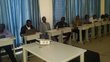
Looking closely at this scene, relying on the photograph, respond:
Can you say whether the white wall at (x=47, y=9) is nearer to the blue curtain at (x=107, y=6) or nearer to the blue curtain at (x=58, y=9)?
the blue curtain at (x=58, y=9)

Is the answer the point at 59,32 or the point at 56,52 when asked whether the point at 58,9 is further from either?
the point at 56,52

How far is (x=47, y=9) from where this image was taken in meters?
6.05

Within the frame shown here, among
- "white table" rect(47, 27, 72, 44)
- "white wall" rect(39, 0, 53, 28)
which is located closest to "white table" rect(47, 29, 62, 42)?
"white table" rect(47, 27, 72, 44)

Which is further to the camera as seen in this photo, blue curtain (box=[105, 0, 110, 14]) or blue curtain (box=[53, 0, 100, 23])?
blue curtain (box=[105, 0, 110, 14])

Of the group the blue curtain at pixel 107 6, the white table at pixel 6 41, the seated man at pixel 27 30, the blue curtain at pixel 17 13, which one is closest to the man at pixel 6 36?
the white table at pixel 6 41

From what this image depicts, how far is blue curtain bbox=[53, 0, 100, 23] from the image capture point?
252 inches

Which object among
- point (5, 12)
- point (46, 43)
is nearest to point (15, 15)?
point (5, 12)

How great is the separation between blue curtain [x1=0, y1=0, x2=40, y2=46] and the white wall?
1.09 ft

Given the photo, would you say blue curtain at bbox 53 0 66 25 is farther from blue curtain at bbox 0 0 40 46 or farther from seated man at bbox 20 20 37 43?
seated man at bbox 20 20 37 43

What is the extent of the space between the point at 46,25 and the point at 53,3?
39.8 inches

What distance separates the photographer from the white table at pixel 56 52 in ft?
8.08

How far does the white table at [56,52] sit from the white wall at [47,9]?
288cm

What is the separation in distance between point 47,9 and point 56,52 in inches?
140

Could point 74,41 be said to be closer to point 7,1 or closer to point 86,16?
point 86,16
